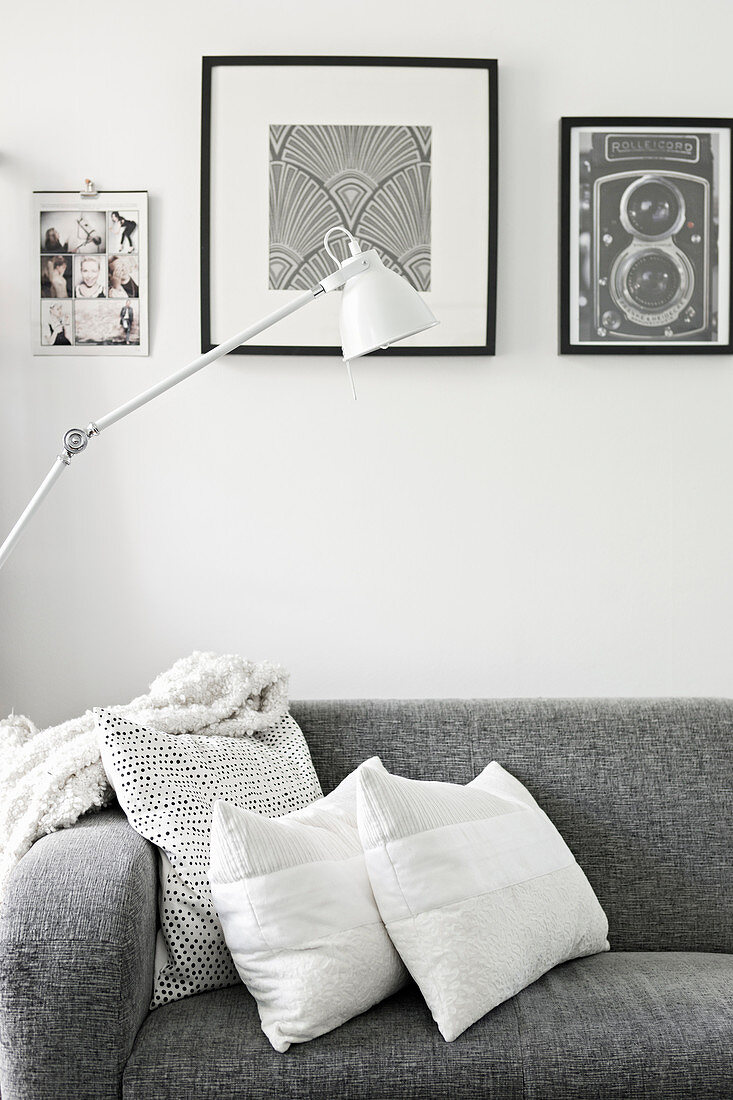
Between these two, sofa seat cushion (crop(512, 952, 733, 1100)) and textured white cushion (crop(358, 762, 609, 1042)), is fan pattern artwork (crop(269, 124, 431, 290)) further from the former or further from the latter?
sofa seat cushion (crop(512, 952, 733, 1100))

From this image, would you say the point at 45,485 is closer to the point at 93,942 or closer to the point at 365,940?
the point at 93,942

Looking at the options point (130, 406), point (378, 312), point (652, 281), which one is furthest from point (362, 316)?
point (652, 281)

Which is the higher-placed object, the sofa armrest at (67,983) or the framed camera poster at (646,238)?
the framed camera poster at (646,238)

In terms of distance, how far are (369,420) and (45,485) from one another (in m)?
0.86

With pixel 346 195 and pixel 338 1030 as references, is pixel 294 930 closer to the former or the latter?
pixel 338 1030

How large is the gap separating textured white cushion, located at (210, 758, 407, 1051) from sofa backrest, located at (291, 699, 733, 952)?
473 mm

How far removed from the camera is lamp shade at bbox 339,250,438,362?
1426 millimetres

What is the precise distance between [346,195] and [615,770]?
135cm

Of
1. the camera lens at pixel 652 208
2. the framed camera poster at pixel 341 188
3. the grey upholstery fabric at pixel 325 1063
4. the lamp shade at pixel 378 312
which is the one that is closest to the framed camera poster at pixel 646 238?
the camera lens at pixel 652 208

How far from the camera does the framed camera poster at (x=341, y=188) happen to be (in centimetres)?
Result: 209

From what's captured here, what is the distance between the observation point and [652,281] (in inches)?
84.2

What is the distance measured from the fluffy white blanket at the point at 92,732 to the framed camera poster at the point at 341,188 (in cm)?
76

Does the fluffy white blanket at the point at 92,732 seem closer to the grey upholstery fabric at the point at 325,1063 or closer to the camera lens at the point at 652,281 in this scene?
the grey upholstery fabric at the point at 325,1063

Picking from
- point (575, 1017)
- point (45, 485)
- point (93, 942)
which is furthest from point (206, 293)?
point (575, 1017)
